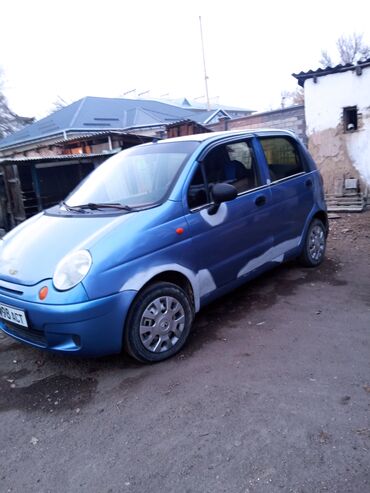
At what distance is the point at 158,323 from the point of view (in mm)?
2996

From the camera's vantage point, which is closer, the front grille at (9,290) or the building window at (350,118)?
the front grille at (9,290)

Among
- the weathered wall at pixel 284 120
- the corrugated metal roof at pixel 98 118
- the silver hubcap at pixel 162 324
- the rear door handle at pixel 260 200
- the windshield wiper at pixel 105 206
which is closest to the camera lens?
the silver hubcap at pixel 162 324

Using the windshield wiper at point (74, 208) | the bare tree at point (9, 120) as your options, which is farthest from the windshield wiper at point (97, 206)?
the bare tree at point (9, 120)

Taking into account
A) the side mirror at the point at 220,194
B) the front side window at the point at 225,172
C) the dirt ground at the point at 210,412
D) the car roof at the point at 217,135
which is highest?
the car roof at the point at 217,135

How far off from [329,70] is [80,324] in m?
8.97

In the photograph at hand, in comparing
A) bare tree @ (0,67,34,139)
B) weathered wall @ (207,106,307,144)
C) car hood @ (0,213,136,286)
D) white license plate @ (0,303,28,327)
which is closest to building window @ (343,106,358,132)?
weathered wall @ (207,106,307,144)

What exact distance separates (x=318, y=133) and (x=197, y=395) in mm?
8638

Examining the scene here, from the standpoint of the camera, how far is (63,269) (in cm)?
273

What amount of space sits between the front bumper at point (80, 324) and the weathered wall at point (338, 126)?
26.7 feet

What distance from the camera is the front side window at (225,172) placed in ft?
11.0

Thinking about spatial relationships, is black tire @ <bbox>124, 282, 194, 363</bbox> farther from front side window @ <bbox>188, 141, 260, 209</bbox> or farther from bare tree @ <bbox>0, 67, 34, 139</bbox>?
bare tree @ <bbox>0, 67, 34, 139</bbox>

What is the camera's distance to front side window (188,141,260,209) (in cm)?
335

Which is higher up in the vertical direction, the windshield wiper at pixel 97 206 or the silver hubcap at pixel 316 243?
the windshield wiper at pixel 97 206

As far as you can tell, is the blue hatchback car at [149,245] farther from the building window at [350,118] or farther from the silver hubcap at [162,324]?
the building window at [350,118]
